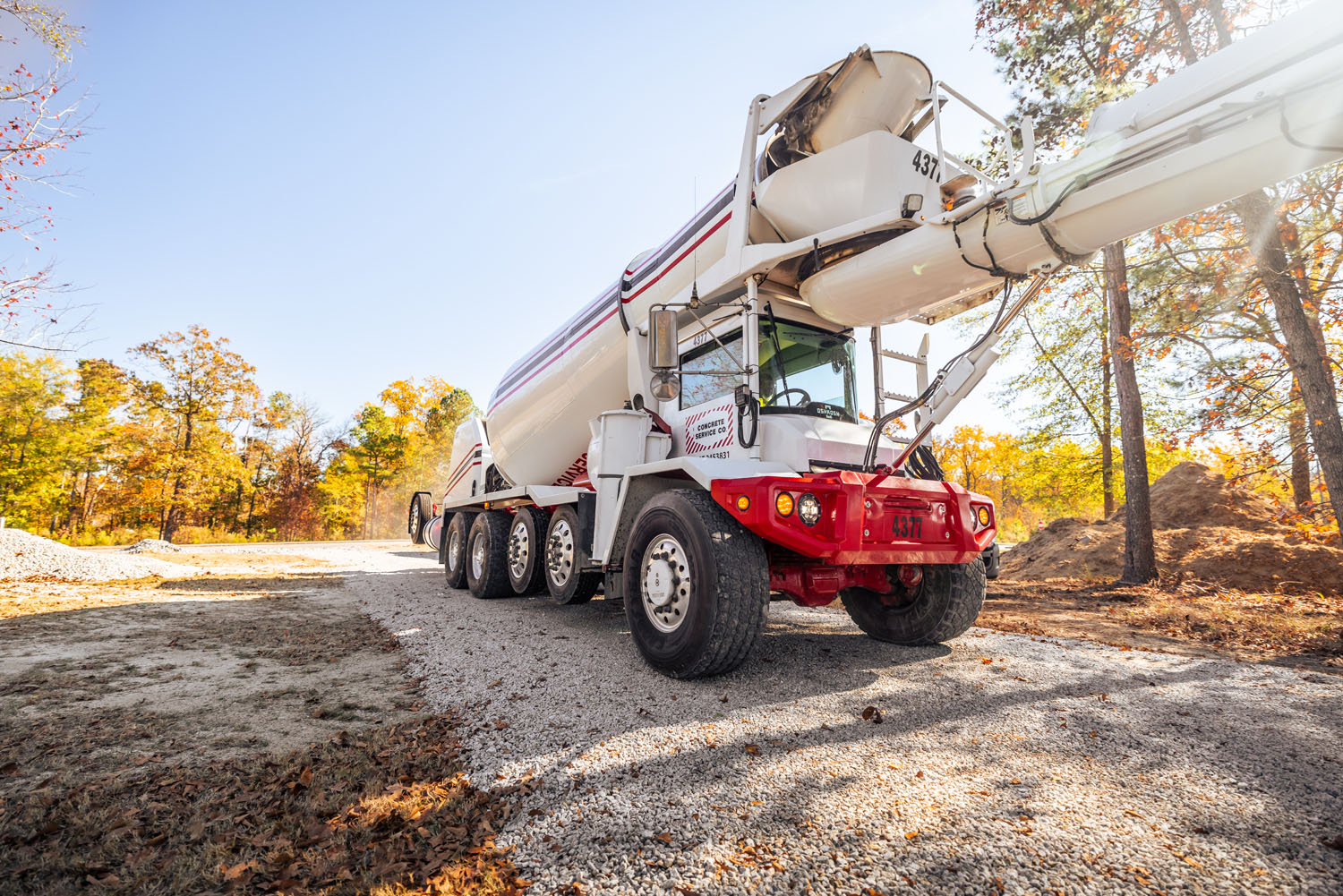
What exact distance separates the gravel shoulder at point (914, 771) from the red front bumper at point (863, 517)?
2.66 feet

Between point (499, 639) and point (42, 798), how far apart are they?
3058mm

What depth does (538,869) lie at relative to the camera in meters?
1.75

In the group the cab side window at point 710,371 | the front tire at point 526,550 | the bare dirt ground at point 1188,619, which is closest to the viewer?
the cab side window at point 710,371

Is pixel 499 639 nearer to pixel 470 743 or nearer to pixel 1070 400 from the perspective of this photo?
pixel 470 743

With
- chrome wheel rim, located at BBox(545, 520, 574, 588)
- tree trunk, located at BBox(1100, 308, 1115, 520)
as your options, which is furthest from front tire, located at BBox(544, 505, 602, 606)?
tree trunk, located at BBox(1100, 308, 1115, 520)

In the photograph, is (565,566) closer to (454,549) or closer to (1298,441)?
(454,549)

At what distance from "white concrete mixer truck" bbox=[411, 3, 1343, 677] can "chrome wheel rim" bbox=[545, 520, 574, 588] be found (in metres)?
0.36

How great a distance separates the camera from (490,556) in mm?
7551

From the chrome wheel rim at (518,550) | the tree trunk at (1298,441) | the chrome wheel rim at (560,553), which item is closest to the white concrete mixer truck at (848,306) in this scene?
the chrome wheel rim at (560,553)

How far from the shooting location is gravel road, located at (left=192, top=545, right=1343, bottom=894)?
1.75 meters

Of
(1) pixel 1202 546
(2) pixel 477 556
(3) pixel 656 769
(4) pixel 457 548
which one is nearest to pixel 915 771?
(3) pixel 656 769

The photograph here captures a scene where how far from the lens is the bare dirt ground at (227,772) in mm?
1738

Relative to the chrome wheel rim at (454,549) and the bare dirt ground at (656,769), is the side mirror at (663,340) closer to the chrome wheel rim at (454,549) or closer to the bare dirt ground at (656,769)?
the bare dirt ground at (656,769)

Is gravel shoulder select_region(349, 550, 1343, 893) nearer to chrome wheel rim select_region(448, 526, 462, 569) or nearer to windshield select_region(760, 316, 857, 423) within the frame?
windshield select_region(760, 316, 857, 423)
